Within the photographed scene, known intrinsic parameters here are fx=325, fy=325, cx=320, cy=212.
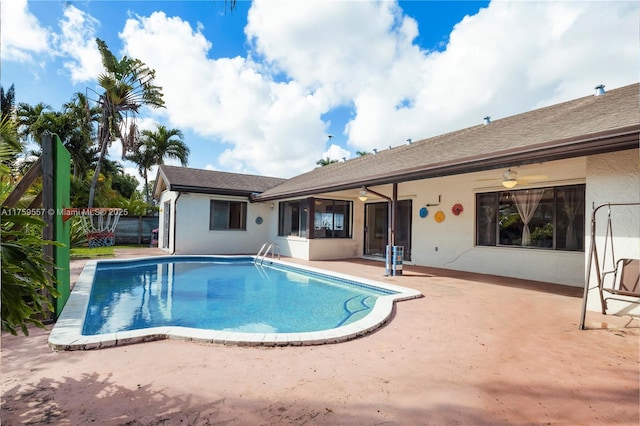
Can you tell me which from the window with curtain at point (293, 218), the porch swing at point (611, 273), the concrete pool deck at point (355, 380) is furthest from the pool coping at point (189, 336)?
the window with curtain at point (293, 218)

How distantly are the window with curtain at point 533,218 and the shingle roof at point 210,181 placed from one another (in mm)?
10097

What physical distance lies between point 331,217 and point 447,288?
6.56 m

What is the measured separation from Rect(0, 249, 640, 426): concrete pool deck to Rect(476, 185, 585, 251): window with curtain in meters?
3.72

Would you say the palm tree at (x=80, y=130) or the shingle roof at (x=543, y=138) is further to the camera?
the palm tree at (x=80, y=130)

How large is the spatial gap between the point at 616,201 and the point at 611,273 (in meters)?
1.18

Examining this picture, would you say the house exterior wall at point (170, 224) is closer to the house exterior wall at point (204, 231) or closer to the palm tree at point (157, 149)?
the house exterior wall at point (204, 231)

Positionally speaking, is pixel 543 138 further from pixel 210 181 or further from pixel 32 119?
pixel 32 119

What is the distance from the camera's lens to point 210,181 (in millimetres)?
15328

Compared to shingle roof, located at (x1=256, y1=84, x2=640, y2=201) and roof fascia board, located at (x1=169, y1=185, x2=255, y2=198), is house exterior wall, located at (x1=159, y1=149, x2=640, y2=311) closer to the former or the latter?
roof fascia board, located at (x1=169, y1=185, x2=255, y2=198)

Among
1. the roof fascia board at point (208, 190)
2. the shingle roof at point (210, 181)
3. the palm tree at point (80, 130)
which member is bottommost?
the roof fascia board at point (208, 190)

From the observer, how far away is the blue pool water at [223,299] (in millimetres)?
5613

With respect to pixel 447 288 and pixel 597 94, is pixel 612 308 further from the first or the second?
pixel 597 94

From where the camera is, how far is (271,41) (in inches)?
395

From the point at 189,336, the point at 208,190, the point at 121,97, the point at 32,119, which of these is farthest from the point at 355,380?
the point at 32,119
